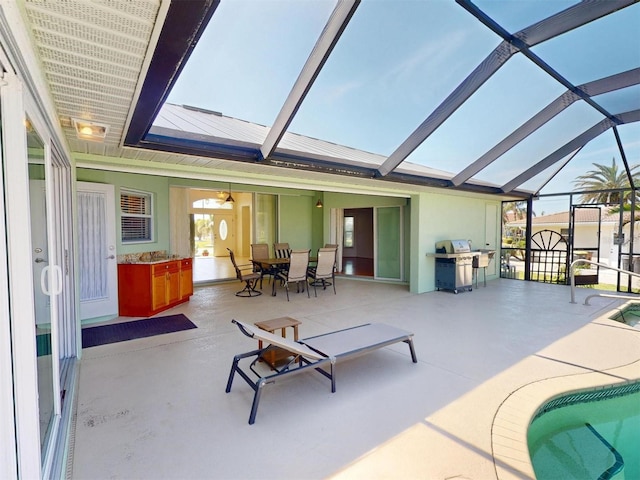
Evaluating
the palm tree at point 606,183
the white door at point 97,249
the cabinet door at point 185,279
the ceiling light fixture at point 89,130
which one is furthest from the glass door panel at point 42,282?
the palm tree at point 606,183

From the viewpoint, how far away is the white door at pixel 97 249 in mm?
4949

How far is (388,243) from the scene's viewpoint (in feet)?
31.0

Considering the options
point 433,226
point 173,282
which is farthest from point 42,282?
point 433,226

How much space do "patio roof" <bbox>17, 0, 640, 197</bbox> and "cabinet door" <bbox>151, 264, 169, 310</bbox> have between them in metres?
2.30

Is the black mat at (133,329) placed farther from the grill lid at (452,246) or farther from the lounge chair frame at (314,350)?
the grill lid at (452,246)

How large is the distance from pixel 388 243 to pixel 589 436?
681 centimetres

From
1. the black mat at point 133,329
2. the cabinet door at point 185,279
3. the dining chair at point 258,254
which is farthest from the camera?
the dining chair at point 258,254

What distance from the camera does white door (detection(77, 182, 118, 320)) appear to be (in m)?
4.95

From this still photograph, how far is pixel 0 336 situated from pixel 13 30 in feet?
4.34

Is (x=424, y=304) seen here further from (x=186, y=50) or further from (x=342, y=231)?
(x=186, y=50)

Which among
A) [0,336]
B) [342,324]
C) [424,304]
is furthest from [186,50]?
[424,304]

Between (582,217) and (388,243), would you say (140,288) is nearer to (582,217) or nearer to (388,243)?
(388,243)

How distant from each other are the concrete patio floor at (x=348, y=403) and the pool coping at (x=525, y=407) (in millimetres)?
11

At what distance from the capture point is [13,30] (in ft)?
4.58
